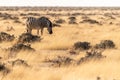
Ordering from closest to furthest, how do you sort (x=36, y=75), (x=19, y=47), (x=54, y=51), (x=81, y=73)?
(x=36, y=75)
(x=81, y=73)
(x=19, y=47)
(x=54, y=51)

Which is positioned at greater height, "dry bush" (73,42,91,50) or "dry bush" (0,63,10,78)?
"dry bush" (0,63,10,78)

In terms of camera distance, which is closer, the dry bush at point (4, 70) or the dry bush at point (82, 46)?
the dry bush at point (4, 70)

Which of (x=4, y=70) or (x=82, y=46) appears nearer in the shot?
(x=4, y=70)

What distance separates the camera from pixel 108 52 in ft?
53.8

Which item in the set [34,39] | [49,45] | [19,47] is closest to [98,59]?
[19,47]

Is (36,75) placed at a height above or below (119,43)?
above

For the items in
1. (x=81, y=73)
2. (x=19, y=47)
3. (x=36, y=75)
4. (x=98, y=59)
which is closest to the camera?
(x=36, y=75)

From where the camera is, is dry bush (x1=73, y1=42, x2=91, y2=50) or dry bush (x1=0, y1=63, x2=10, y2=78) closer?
dry bush (x1=0, y1=63, x2=10, y2=78)

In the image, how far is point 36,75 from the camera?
10.8m

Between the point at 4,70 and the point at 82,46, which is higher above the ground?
the point at 4,70

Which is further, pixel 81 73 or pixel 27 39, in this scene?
pixel 27 39

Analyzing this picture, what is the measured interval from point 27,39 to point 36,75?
34.0 feet

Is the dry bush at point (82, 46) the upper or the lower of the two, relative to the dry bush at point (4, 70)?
lower

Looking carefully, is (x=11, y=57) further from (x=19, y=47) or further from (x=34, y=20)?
(x=34, y=20)
